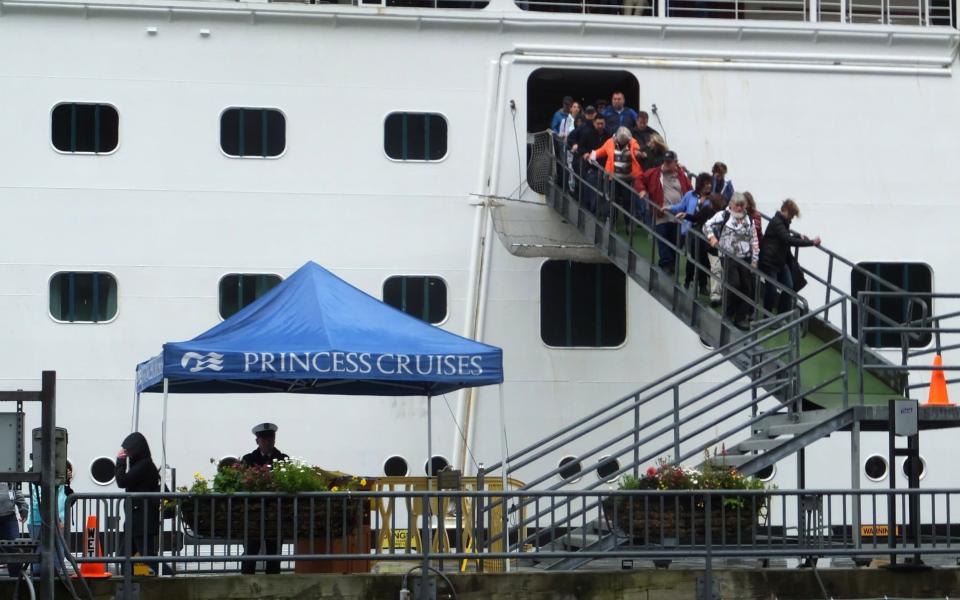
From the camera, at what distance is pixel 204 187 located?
62.3ft

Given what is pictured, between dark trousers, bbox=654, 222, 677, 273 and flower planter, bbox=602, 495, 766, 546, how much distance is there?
4320 mm

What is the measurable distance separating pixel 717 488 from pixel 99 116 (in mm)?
9475

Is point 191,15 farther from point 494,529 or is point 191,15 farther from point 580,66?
point 494,529

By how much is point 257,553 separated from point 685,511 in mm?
3884

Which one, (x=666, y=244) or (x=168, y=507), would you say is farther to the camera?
(x=666, y=244)

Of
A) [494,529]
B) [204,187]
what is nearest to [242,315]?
[494,529]

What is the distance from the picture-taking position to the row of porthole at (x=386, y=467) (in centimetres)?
1809

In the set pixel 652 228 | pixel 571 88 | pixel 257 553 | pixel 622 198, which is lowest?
pixel 257 553

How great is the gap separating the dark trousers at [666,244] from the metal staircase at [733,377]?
0.34ft

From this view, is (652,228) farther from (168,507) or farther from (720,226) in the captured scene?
(168,507)

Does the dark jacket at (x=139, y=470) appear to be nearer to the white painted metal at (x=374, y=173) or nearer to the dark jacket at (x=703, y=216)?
the white painted metal at (x=374, y=173)

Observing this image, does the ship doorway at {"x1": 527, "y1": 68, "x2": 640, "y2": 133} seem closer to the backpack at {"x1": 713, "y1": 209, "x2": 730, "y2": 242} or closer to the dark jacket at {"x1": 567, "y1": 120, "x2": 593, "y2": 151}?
the dark jacket at {"x1": 567, "y1": 120, "x2": 593, "y2": 151}

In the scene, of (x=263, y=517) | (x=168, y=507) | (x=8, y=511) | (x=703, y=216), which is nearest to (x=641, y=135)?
(x=703, y=216)

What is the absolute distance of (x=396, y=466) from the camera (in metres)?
18.6
